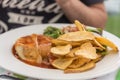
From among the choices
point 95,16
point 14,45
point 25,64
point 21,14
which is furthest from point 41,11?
point 25,64

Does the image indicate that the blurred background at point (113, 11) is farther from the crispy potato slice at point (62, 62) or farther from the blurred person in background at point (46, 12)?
the crispy potato slice at point (62, 62)

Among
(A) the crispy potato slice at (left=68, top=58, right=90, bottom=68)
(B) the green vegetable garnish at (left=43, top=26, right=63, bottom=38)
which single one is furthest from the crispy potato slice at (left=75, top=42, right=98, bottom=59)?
(B) the green vegetable garnish at (left=43, top=26, right=63, bottom=38)

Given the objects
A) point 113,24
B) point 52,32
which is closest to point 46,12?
point 52,32

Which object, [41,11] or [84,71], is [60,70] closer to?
[84,71]

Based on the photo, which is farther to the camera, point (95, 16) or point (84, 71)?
point (95, 16)

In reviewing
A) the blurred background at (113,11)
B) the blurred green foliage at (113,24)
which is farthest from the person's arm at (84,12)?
the blurred background at (113,11)

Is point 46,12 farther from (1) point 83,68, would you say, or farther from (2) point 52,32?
(1) point 83,68

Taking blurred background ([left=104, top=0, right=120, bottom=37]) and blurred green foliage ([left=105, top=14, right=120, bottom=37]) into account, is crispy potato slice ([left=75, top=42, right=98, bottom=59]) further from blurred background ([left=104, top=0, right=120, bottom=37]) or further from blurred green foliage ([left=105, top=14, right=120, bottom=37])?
blurred background ([left=104, top=0, right=120, bottom=37])
